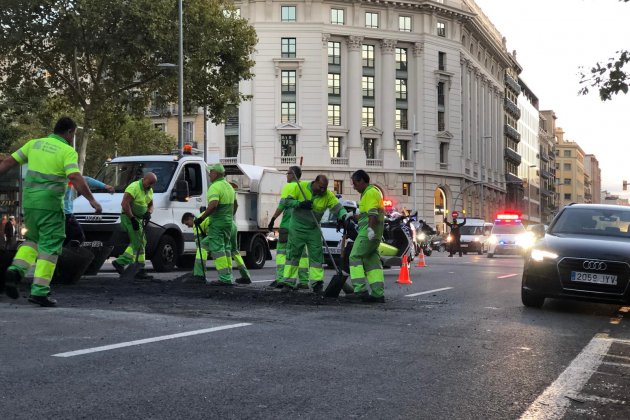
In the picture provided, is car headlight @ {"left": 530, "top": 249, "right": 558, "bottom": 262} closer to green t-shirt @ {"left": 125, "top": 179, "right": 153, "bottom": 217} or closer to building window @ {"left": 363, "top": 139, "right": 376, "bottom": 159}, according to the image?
green t-shirt @ {"left": 125, "top": 179, "right": 153, "bottom": 217}

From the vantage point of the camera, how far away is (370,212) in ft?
35.9

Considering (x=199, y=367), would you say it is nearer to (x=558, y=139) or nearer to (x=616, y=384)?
(x=616, y=384)

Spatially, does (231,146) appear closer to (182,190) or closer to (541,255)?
(182,190)

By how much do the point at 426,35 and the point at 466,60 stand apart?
8804mm

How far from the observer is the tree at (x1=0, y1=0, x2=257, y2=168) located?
2919 cm

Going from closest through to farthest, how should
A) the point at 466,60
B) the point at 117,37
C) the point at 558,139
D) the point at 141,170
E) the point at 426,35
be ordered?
the point at 141,170 < the point at 117,37 < the point at 426,35 < the point at 466,60 < the point at 558,139

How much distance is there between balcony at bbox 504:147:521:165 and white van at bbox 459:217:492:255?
56478 mm

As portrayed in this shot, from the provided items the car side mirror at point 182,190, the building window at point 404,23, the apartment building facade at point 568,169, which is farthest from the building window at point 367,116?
the apartment building facade at point 568,169

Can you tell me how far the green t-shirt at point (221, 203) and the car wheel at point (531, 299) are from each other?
14.7ft

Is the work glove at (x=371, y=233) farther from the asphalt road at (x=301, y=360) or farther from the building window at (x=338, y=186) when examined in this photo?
the building window at (x=338, y=186)

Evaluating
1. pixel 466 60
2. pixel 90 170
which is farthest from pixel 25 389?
pixel 466 60

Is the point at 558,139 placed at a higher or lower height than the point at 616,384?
higher

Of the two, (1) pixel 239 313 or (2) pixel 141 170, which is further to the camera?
(2) pixel 141 170

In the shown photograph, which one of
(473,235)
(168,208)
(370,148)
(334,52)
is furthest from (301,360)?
(334,52)
